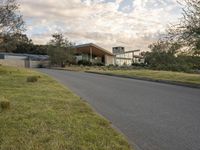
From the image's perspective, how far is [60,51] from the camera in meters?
63.4

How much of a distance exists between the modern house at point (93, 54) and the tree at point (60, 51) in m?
10.5

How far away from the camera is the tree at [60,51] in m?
63.5

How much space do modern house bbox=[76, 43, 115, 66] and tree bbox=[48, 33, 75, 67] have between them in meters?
10.5

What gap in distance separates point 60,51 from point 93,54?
24.0 metres

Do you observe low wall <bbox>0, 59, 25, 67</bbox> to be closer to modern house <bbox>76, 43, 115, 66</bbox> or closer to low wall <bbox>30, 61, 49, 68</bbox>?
low wall <bbox>30, 61, 49, 68</bbox>

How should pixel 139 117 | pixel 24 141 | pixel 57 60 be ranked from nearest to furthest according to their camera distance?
pixel 24 141
pixel 139 117
pixel 57 60

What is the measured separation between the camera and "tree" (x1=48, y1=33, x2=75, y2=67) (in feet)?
208

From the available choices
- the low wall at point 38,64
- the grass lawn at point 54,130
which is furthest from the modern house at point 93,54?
the grass lawn at point 54,130

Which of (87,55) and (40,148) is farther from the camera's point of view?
(87,55)

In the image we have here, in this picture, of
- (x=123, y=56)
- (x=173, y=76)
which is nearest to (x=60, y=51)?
(x=123, y=56)

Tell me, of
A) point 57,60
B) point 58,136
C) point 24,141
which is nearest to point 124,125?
point 58,136

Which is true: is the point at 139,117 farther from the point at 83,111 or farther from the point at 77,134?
the point at 77,134

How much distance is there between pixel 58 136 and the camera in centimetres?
616

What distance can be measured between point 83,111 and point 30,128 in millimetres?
2617
